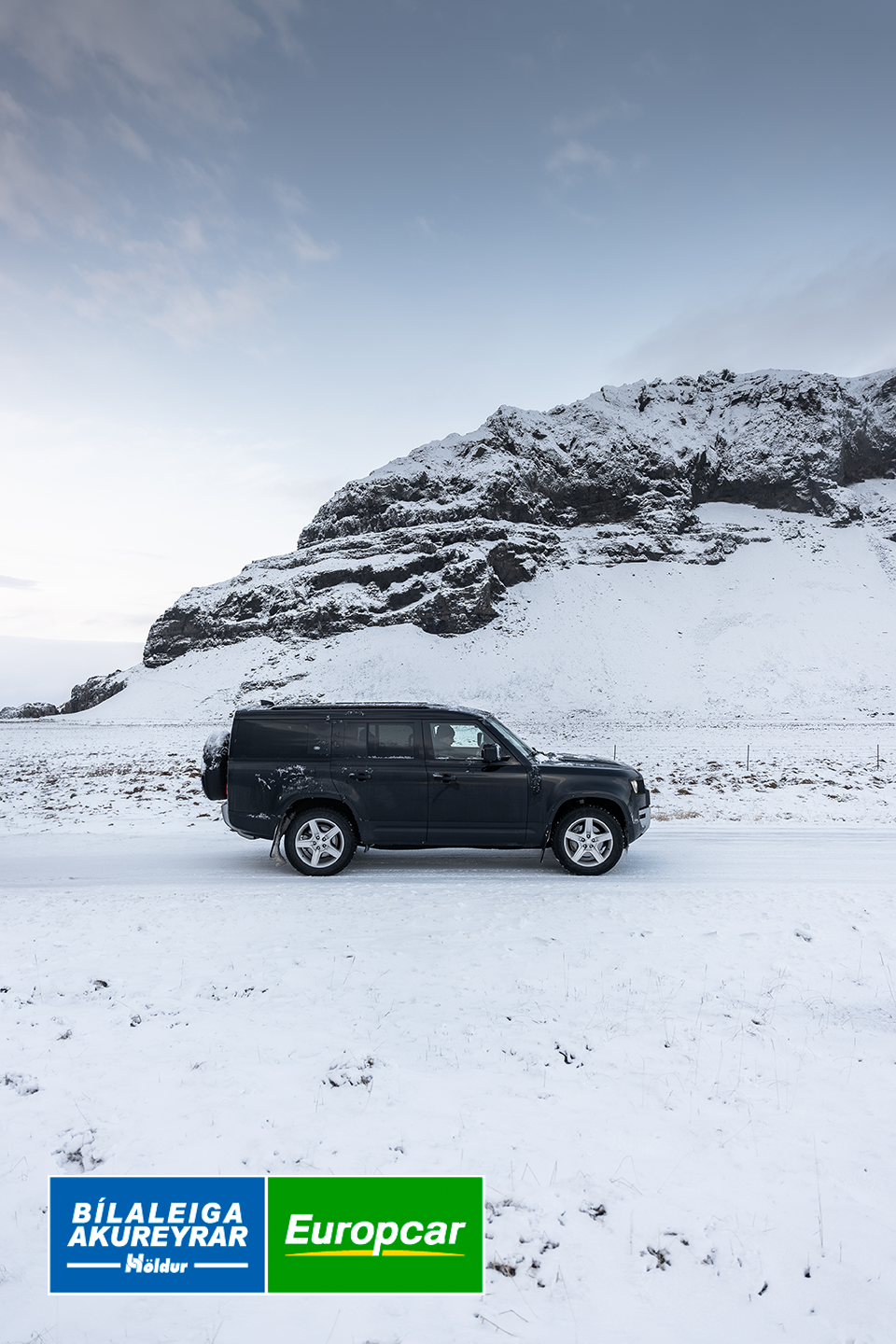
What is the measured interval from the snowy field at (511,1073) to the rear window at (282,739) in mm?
1532

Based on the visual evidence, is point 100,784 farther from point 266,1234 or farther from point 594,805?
point 266,1234

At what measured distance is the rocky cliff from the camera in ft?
205

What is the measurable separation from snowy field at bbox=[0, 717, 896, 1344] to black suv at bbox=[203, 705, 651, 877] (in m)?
0.49

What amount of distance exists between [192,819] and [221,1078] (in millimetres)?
8983

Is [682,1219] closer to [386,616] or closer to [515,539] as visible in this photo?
[386,616]

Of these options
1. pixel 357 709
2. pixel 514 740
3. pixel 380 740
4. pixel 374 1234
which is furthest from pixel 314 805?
pixel 374 1234

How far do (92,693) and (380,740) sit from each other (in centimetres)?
6410

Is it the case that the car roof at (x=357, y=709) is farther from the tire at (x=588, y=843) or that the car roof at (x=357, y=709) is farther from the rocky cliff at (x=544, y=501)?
the rocky cliff at (x=544, y=501)

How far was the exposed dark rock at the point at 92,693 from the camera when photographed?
6138 centimetres

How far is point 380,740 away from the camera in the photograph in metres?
8.19

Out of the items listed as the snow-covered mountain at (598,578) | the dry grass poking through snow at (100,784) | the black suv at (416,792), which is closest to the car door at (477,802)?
the black suv at (416,792)

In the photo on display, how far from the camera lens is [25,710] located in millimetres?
60250

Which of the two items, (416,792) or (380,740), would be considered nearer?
(416,792)

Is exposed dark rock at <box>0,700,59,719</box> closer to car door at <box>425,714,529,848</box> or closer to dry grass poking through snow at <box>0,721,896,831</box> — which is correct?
dry grass poking through snow at <box>0,721,896,831</box>
